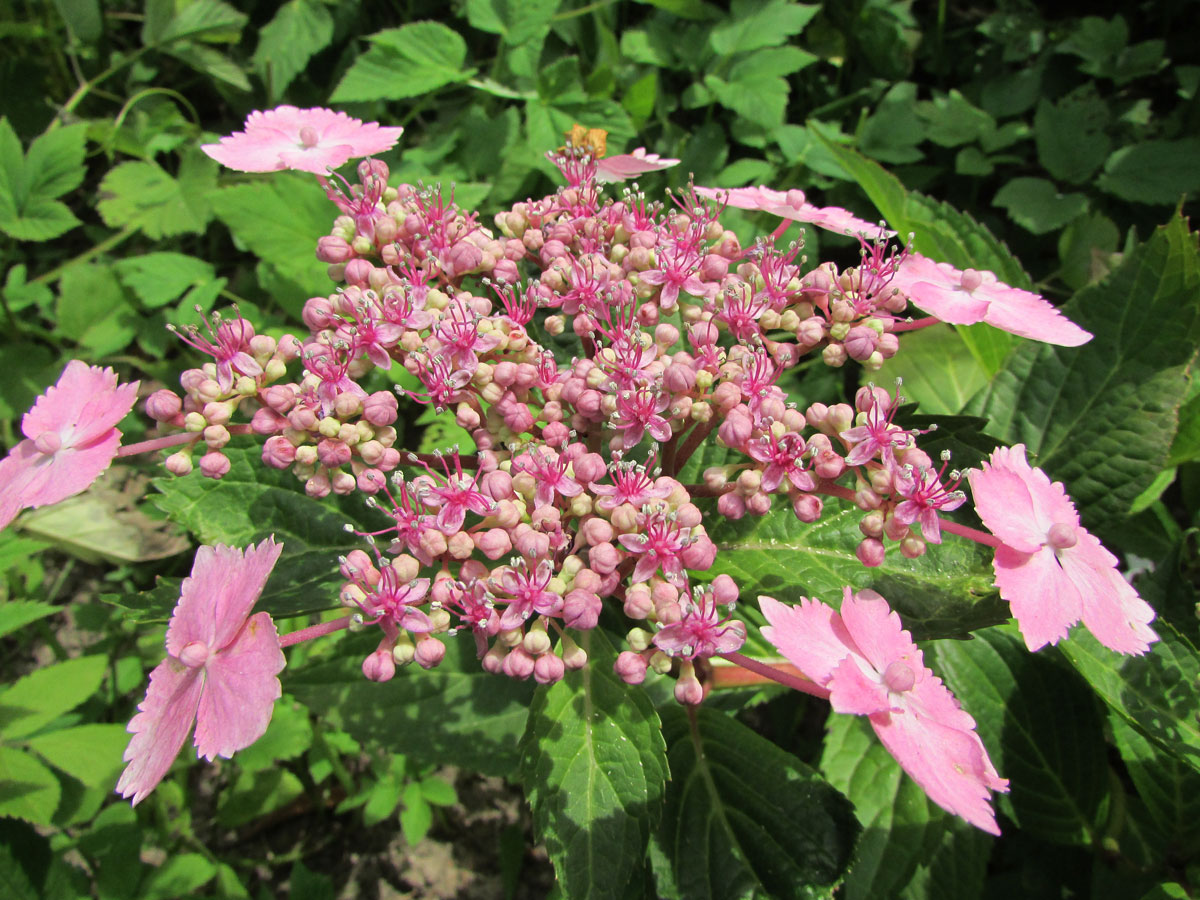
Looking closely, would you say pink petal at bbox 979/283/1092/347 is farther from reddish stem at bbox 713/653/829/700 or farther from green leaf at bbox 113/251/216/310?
green leaf at bbox 113/251/216/310

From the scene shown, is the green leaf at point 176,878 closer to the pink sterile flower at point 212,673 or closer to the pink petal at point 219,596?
the pink sterile flower at point 212,673

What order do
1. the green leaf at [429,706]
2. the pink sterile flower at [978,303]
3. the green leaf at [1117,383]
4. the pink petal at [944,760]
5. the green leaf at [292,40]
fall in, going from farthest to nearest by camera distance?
the green leaf at [292,40]
the green leaf at [429,706]
the green leaf at [1117,383]
the pink sterile flower at [978,303]
the pink petal at [944,760]

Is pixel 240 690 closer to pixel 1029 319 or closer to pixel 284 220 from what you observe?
pixel 1029 319

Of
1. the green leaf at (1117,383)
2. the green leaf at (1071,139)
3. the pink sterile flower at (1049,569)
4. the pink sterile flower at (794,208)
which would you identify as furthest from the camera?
the green leaf at (1071,139)

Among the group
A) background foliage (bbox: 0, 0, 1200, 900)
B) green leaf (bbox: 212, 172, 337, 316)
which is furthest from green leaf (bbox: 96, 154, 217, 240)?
green leaf (bbox: 212, 172, 337, 316)

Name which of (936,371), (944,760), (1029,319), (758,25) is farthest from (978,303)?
(758,25)

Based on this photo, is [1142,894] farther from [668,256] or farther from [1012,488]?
[668,256]

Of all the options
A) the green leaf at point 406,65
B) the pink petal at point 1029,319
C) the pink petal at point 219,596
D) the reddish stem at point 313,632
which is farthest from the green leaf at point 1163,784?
the green leaf at point 406,65
